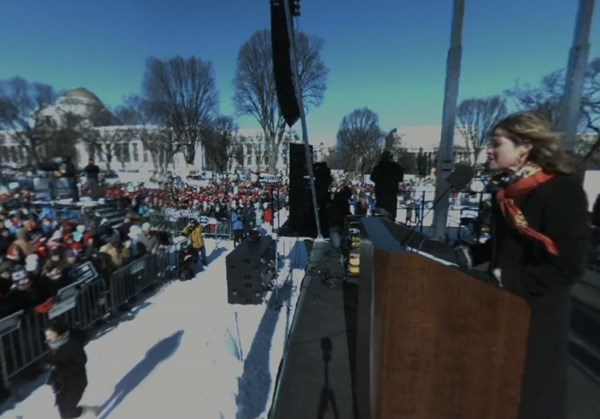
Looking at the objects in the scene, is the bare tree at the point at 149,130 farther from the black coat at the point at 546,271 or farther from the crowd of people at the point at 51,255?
the black coat at the point at 546,271

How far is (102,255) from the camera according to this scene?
25.4 ft

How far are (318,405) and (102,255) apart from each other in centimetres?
693

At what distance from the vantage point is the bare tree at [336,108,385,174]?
163ft

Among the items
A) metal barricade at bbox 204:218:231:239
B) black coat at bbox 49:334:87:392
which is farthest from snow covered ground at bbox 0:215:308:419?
metal barricade at bbox 204:218:231:239

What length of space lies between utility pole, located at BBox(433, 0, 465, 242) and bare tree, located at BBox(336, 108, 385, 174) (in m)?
40.5

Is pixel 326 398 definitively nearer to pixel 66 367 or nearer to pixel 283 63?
pixel 66 367

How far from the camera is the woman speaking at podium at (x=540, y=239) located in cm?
136

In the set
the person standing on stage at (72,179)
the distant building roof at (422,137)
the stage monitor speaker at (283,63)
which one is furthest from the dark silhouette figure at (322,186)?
the distant building roof at (422,137)

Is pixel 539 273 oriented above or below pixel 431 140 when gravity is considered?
below

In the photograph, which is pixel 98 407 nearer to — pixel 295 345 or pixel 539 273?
pixel 295 345

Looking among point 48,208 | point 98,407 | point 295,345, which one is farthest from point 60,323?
point 48,208

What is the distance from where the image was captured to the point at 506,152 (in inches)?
62.2

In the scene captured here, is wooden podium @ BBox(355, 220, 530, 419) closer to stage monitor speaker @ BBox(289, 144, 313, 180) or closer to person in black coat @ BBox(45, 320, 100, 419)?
person in black coat @ BBox(45, 320, 100, 419)

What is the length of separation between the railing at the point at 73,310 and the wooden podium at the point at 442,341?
19.4 ft
